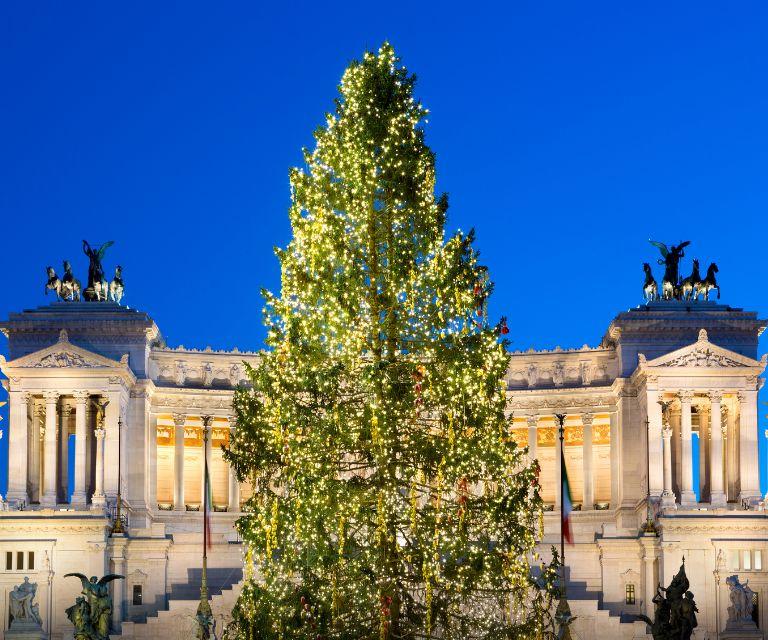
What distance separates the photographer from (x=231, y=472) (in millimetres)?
132750

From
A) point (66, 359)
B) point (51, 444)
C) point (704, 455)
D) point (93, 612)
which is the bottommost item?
point (93, 612)

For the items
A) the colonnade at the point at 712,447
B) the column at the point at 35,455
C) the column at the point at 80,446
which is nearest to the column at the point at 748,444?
the colonnade at the point at 712,447

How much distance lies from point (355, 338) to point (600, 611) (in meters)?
40.7

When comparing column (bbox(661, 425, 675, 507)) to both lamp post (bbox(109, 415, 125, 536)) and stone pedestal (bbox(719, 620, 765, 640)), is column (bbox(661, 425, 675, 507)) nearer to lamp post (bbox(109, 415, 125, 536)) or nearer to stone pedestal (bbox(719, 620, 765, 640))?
stone pedestal (bbox(719, 620, 765, 640))

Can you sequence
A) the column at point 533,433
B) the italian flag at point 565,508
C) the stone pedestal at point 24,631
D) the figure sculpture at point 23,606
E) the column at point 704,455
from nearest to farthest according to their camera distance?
the stone pedestal at point 24,631
the figure sculpture at point 23,606
the italian flag at point 565,508
the column at point 704,455
the column at point 533,433

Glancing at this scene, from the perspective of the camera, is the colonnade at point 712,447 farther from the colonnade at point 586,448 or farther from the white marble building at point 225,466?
the colonnade at point 586,448

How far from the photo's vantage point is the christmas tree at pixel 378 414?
2849 inches

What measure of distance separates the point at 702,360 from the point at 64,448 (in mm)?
40128

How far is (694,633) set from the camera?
115 metres

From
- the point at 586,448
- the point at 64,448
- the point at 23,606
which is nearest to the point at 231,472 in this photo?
the point at 64,448

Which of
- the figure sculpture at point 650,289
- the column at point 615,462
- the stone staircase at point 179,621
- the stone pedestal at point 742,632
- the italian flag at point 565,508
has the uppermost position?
the figure sculpture at point 650,289

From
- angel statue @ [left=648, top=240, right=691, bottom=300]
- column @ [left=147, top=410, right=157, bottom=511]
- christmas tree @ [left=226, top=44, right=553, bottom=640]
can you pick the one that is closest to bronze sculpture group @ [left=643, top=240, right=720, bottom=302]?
angel statue @ [left=648, top=240, right=691, bottom=300]

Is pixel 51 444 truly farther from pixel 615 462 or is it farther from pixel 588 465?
pixel 615 462

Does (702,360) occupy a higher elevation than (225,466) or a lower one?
higher
